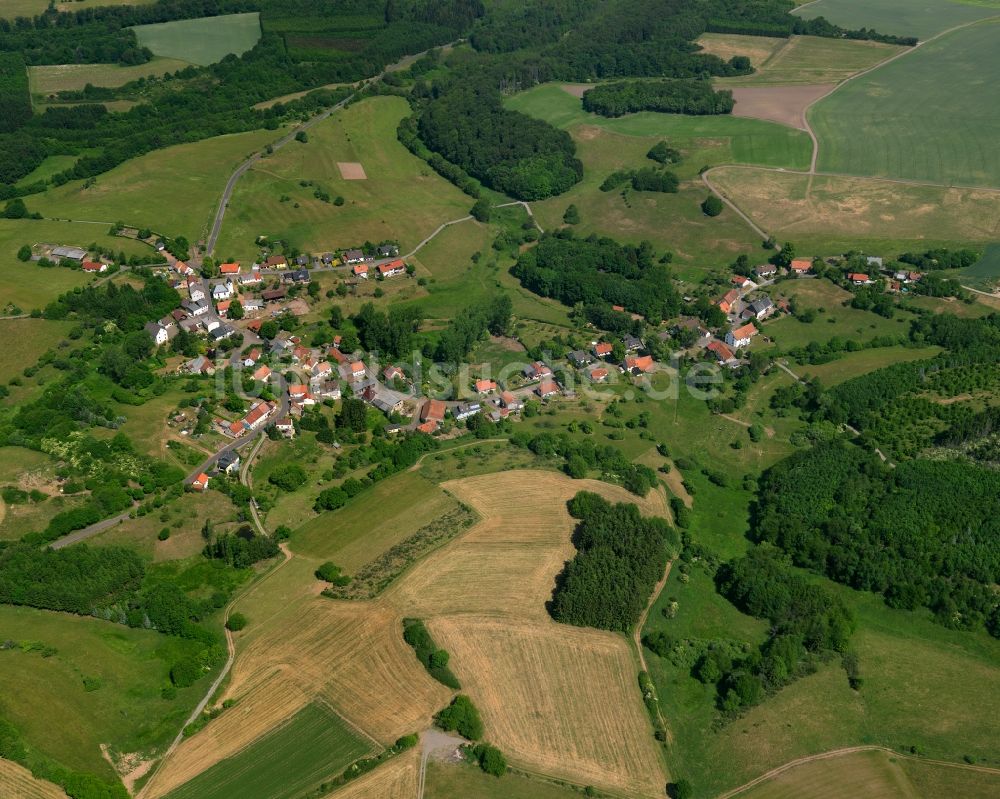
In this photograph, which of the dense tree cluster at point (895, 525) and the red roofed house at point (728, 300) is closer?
the dense tree cluster at point (895, 525)

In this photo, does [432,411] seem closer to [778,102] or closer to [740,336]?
[740,336]

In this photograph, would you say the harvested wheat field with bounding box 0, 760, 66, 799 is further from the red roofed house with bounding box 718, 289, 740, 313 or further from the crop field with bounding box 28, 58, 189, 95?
the crop field with bounding box 28, 58, 189, 95

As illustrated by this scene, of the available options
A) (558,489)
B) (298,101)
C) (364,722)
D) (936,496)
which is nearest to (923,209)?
(936,496)

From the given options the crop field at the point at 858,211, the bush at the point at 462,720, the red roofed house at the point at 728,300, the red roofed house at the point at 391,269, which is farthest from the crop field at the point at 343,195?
the bush at the point at 462,720

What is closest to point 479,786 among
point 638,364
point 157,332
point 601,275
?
point 638,364

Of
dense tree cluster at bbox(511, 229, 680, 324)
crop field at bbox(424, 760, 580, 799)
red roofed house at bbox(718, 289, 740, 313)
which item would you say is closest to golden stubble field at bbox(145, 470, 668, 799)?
crop field at bbox(424, 760, 580, 799)

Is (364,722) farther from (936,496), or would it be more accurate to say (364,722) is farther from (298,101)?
(298,101)

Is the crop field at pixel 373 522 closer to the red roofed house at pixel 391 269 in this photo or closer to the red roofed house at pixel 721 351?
the red roofed house at pixel 721 351
